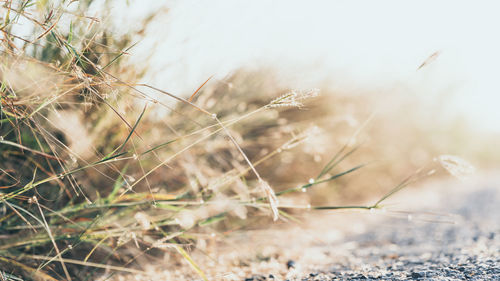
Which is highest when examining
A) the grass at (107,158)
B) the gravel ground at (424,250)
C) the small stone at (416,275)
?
the grass at (107,158)

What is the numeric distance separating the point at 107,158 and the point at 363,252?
1403mm

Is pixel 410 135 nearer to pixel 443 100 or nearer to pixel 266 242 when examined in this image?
pixel 443 100

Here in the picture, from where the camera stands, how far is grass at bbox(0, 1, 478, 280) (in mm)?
1022

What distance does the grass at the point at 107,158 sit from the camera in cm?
102

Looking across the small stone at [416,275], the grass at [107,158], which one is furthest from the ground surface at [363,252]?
the grass at [107,158]

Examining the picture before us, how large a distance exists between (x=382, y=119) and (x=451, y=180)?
2040 millimetres

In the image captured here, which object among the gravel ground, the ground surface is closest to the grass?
the ground surface

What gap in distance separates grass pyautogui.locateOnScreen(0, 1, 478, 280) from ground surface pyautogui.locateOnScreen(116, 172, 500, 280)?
115 mm

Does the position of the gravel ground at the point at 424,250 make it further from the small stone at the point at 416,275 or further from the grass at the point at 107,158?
the grass at the point at 107,158

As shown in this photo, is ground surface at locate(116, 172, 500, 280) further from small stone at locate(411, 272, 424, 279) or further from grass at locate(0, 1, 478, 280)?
grass at locate(0, 1, 478, 280)

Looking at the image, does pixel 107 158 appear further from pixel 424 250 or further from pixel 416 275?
pixel 424 250

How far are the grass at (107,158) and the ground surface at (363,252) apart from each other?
115 millimetres

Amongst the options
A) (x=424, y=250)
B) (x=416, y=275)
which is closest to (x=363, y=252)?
(x=424, y=250)

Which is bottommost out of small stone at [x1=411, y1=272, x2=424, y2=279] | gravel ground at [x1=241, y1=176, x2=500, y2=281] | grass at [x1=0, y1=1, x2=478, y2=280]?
gravel ground at [x1=241, y1=176, x2=500, y2=281]
